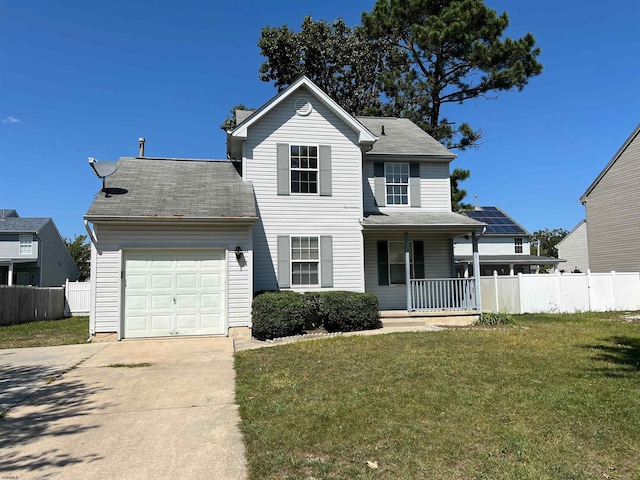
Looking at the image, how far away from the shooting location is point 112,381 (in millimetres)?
7180

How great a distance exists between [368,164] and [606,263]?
1630 cm

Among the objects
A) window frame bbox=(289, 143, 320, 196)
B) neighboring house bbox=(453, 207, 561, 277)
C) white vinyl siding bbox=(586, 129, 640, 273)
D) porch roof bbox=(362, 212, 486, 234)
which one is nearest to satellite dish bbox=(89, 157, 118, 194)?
window frame bbox=(289, 143, 320, 196)

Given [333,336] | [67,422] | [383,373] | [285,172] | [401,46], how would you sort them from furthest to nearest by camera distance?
[401,46] < [285,172] < [333,336] < [383,373] < [67,422]

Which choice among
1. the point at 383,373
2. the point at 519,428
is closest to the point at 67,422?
the point at 383,373

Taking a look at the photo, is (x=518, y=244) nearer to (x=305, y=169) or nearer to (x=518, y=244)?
(x=518, y=244)

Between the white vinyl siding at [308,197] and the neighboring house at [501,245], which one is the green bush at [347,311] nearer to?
the white vinyl siding at [308,197]

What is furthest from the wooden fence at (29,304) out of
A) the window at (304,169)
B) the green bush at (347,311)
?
the green bush at (347,311)

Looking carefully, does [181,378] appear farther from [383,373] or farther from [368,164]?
[368,164]

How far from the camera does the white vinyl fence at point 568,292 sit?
1686 cm

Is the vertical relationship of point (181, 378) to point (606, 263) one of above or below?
below

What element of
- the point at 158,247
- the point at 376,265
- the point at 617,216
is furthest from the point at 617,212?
the point at 158,247

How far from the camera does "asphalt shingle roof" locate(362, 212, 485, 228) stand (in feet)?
45.6

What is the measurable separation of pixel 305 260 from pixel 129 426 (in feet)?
29.6

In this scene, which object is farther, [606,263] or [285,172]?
[606,263]
